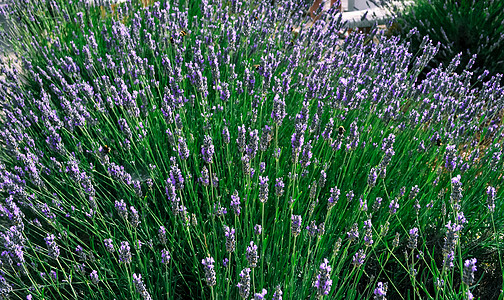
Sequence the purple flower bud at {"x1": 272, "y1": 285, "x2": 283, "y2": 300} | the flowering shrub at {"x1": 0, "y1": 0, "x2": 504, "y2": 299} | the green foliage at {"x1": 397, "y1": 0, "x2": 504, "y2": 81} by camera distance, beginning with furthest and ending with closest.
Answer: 1. the green foliage at {"x1": 397, "y1": 0, "x2": 504, "y2": 81}
2. the flowering shrub at {"x1": 0, "y1": 0, "x2": 504, "y2": 299}
3. the purple flower bud at {"x1": 272, "y1": 285, "x2": 283, "y2": 300}

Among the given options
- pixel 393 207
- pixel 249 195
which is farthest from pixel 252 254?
pixel 393 207

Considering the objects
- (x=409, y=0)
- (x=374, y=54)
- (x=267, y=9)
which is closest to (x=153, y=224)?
(x=374, y=54)

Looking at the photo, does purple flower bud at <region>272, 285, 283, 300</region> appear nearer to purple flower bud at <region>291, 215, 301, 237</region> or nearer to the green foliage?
purple flower bud at <region>291, 215, 301, 237</region>

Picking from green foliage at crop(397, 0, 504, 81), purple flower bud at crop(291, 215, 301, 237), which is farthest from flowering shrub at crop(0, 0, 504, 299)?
green foliage at crop(397, 0, 504, 81)

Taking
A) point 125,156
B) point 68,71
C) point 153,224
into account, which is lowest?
point 153,224

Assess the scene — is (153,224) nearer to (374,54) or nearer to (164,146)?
(164,146)

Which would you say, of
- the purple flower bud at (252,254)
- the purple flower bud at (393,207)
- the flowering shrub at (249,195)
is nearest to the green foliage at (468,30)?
the flowering shrub at (249,195)

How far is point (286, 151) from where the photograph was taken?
2279 millimetres

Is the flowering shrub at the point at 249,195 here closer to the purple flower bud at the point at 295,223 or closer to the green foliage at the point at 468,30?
the purple flower bud at the point at 295,223

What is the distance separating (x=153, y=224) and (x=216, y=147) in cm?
52

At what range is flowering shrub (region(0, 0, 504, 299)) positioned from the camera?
157 cm

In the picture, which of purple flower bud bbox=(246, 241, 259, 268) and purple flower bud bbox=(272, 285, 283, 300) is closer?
purple flower bud bbox=(272, 285, 283, 300)

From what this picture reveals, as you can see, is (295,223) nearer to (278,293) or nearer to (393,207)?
(278,293)

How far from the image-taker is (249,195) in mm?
1785
